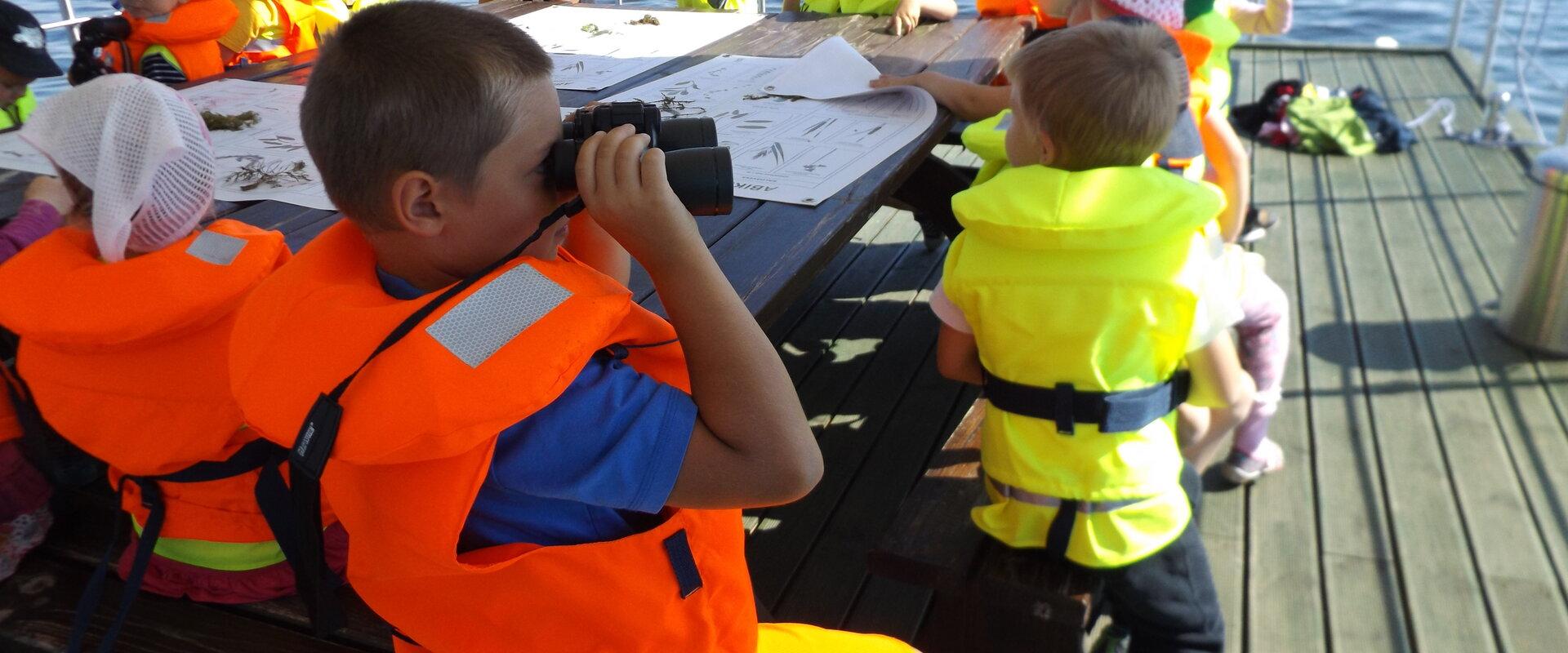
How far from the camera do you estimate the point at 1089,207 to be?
1.50 meters

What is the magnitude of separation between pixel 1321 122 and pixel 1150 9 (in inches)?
106

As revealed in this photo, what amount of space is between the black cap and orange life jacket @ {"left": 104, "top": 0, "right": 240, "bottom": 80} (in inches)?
25.3

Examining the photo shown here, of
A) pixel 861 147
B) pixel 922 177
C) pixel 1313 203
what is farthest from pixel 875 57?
pixel 1313 203

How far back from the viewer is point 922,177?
3217 mm

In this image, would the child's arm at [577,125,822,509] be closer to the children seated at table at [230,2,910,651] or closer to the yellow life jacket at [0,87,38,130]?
the children seated at table at [230,2,910,651]

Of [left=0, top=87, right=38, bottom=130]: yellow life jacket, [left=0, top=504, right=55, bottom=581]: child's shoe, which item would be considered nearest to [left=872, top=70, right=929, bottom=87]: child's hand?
[left=0, top=504, right=55, bottom=581]: child's shoe

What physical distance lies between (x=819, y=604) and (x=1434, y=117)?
465 cm

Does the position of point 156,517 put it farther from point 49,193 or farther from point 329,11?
point 329,11

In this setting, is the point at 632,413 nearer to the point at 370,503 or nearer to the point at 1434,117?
the point at 370,503

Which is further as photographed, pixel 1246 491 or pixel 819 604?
pixel 1246 491

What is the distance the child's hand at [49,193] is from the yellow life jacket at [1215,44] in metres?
2.72

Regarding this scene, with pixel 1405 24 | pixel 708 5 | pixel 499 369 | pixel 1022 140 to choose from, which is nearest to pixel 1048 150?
pixel 1022 140

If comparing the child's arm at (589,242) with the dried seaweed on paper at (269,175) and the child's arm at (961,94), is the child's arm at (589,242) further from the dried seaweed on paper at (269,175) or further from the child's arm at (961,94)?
the child's arm at (961,94)

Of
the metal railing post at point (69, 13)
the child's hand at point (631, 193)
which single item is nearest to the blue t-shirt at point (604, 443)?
the child's hand at point (631, 193)
